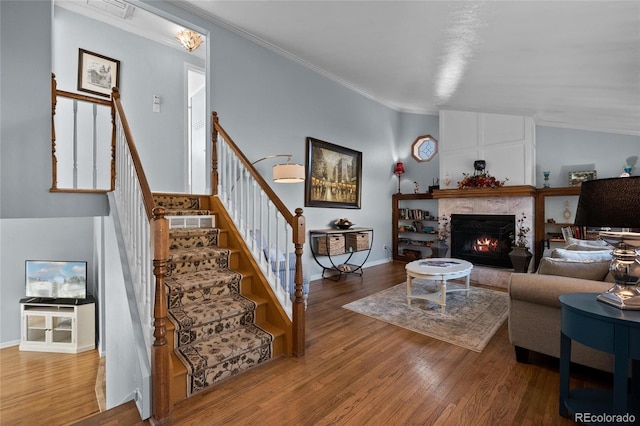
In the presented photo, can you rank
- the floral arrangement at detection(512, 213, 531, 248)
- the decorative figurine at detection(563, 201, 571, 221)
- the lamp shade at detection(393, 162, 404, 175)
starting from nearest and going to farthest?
the decorative figurine at detection(563, 201, 571, 221) → the floral arrangement at detection(512, 213, 531, 248) → the lamp shade at detection(393, 162, 404, 175)

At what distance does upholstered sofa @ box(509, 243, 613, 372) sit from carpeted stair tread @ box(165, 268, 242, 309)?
2.31 metres

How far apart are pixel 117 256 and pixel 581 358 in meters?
3.70

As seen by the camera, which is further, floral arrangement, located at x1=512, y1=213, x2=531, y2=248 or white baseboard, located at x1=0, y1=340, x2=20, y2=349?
floral arrangement, located at x1=512, y1=213, x2=531, y2=248

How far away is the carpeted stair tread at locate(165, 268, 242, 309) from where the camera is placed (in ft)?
7.92

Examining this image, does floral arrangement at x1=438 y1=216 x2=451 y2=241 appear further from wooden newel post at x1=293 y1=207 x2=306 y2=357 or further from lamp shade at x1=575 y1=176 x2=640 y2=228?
lamp shade at x1=575 y1=176 x2=640 y2=228

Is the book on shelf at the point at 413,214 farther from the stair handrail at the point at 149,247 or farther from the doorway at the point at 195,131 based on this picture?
the stair handrail at the point at 149,247

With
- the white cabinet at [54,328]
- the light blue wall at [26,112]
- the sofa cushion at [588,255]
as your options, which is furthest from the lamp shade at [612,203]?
the white cabinet at [54,328]

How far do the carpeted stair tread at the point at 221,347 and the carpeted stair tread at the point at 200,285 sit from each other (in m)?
0.36

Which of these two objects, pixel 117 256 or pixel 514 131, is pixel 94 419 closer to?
pixel 117 256

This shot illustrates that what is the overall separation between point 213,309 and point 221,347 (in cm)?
32

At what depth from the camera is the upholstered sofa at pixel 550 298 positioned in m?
2.05

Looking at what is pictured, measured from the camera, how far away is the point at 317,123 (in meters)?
5.29

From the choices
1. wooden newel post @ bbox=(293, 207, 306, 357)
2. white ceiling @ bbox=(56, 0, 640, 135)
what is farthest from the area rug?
white ceiling @ bbox=(56, 0, 640, 135)

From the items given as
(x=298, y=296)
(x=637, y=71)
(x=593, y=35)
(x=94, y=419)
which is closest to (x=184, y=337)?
(x=94, y=419)
